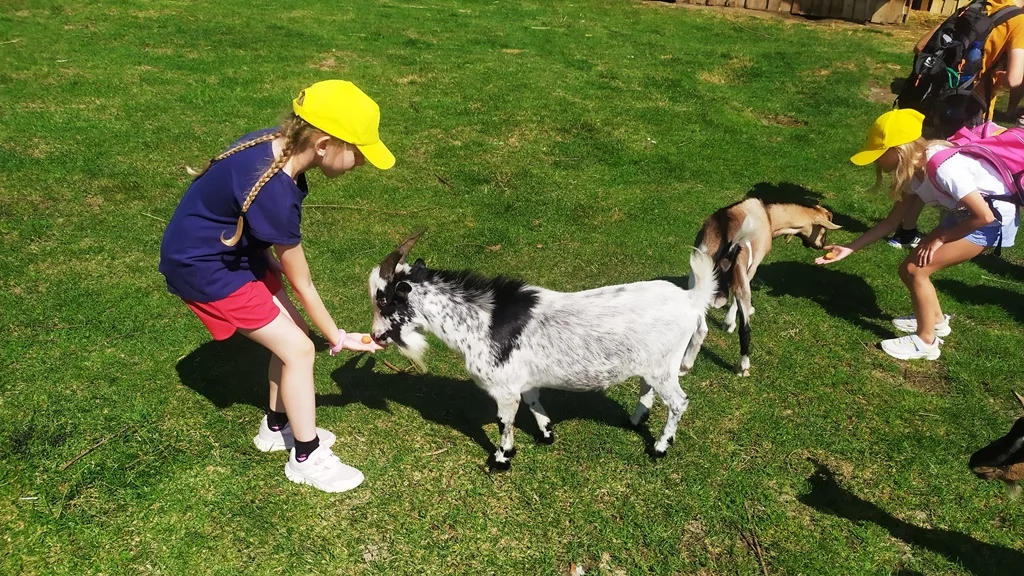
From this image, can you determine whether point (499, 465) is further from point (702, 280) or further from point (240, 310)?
point (240, 310)

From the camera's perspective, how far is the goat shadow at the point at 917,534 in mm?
3691

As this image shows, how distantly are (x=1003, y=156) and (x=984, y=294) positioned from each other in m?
2.08

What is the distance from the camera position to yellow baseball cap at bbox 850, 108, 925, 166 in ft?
14.8

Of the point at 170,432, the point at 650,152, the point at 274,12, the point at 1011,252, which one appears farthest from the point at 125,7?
the point at 1011,252

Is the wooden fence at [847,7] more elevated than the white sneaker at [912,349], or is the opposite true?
the wooden fence at [847,7]

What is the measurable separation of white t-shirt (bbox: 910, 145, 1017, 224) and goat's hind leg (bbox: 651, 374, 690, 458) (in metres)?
2.44

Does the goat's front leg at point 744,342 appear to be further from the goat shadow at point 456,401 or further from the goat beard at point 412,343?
the goat beard at point 412,343

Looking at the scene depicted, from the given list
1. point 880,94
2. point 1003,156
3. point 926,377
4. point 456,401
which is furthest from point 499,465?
point 880,94

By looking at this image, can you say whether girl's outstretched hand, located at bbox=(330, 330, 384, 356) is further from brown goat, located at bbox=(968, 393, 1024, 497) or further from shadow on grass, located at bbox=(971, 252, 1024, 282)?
shadow on grass, located at bbox=(971, 252, 1024, 282)

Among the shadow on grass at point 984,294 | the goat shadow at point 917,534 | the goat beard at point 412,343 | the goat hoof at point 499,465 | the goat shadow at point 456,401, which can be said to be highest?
the goat beard at point 412,343

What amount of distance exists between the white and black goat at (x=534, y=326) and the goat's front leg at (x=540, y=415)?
0.34 meters

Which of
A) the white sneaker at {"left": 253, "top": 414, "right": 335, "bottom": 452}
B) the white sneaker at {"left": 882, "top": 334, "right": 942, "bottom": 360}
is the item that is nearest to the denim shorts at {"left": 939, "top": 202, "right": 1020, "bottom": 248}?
the white sneaker at {"left": 882, "top": 334, "right": 942, "bottom": 360}

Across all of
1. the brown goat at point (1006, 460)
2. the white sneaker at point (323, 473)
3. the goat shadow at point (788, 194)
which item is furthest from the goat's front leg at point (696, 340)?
the goat shadow at point (788, 194)

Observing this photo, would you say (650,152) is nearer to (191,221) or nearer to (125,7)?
(191,221)
